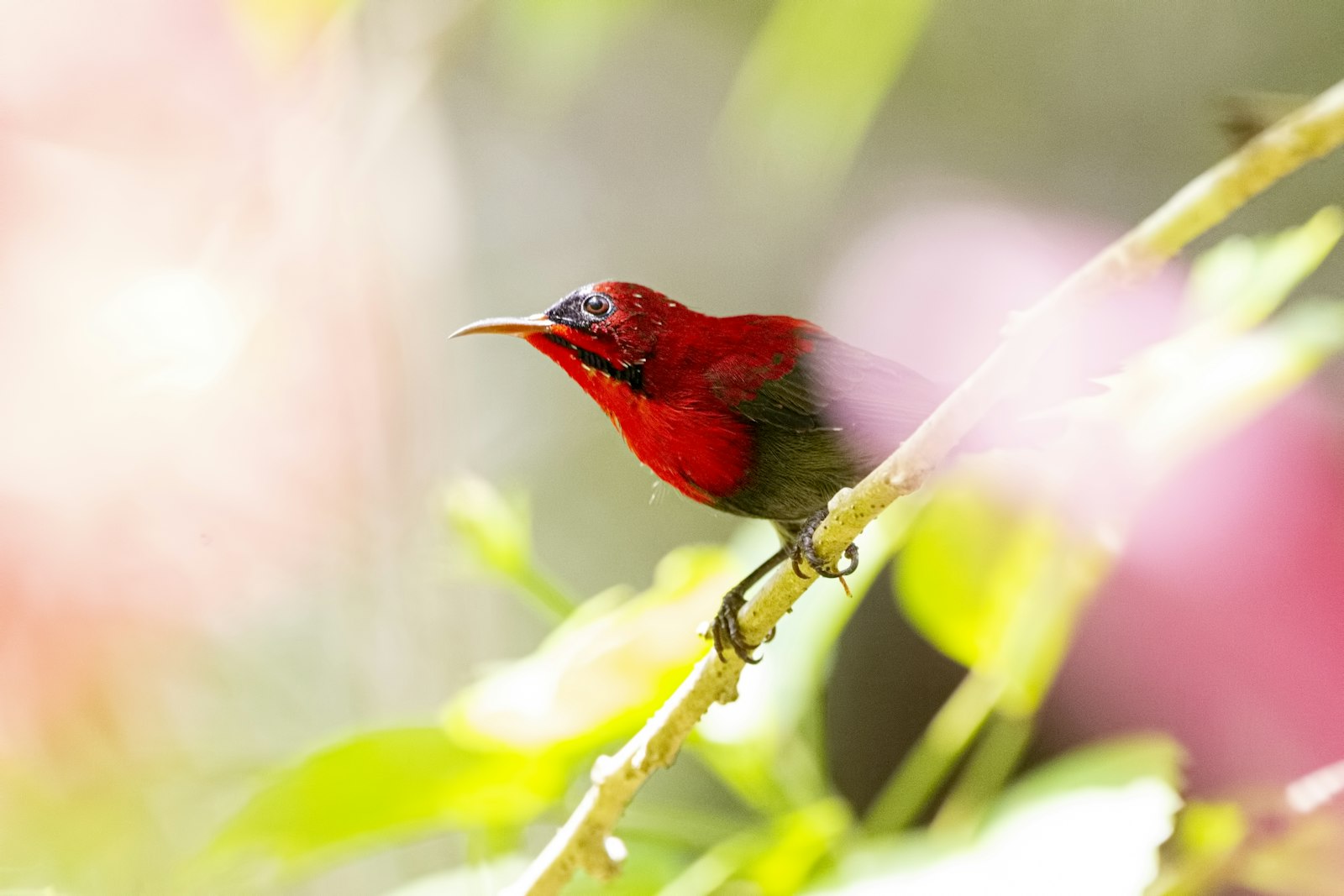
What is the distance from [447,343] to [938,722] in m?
1.31

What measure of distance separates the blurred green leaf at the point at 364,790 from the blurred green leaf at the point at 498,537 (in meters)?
0.19

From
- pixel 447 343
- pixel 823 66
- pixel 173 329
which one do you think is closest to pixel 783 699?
pixel 823 66

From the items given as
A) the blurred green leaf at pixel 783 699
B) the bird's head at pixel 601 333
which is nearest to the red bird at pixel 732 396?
the bird's head at pixel 601 333

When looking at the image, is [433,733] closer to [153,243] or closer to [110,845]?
[110,845]

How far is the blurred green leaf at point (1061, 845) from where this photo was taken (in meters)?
0.71

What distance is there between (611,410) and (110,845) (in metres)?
0.76

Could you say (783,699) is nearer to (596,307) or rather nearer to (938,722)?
(938,722)

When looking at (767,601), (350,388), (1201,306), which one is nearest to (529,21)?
(767,601)

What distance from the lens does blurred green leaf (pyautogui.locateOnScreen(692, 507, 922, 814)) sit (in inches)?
40.4

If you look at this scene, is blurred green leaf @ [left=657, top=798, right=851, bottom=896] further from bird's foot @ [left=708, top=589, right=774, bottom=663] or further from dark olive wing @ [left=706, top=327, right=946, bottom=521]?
dark olive wing @ [left=706, top=327, right=946, bottom=521]

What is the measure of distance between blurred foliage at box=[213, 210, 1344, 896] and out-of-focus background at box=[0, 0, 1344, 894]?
0.43 ft

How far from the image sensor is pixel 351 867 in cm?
203

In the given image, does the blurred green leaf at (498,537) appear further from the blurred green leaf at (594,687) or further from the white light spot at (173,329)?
the white light spot at (173,329)

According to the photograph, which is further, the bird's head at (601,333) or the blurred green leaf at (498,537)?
the blurred green leaf at (498,537)
